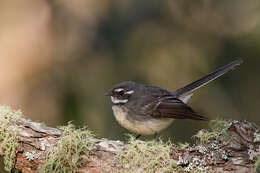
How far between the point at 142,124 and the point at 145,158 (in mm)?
1327

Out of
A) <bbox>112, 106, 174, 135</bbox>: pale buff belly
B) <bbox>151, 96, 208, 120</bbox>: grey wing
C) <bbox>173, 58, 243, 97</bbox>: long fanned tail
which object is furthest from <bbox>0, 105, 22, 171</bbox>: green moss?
<bbox>173, 58, 243, 97</bbox>: long fanned tail

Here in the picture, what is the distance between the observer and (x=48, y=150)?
389 cm

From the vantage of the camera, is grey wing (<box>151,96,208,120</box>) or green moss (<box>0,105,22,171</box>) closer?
green moss (<box>0,105,22,171</box>)

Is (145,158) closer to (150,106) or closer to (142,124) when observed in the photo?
(142,124)

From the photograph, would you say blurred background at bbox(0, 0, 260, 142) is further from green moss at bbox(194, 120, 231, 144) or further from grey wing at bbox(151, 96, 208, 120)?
green moss at bbox(194, 120, 231, 144)

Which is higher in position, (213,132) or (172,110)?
(172,110)

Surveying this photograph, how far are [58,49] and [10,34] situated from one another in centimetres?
116

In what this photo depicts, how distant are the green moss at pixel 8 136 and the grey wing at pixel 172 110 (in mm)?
2082

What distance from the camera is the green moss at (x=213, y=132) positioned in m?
3.98

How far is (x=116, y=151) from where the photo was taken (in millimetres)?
3887

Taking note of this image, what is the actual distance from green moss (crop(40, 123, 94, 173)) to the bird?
1297mm

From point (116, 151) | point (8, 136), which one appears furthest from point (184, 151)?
point (8, 136)

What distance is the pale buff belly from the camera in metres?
5.08

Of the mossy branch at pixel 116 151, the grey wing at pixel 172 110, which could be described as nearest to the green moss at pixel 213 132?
the mossy branch at pixel 116 151
